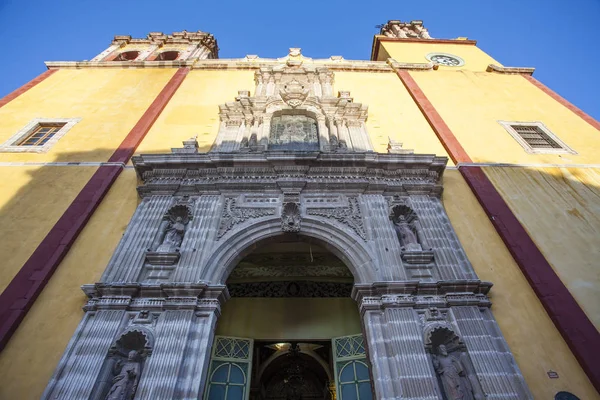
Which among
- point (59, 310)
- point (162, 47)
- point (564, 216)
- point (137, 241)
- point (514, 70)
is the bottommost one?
point (59, 310)

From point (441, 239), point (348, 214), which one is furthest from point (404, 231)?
point (348, 214)

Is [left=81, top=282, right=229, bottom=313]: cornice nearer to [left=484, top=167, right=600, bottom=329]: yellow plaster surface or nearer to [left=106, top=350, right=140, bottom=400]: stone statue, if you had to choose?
[left=106, top=350, right=140, bottom=400]: stone statue

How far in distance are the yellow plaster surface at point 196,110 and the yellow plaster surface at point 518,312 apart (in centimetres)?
706

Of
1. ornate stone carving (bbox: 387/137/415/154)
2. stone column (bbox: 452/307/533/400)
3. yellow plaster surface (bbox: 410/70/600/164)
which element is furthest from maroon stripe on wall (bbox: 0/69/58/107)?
stone column (bbox: 452/307/533/400)

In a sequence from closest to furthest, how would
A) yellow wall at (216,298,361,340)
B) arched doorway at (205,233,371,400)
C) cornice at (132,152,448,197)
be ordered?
arched doorway at (205,233,371,400) < cornice at (132,152,448,197) < yellow wall at (216,298,361,340)

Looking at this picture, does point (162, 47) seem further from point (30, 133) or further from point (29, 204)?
point (29, 204)

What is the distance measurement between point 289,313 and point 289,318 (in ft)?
0.48

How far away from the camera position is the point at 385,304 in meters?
6.00

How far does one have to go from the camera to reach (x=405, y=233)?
24.1 feet

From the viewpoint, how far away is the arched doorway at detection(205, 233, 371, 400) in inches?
312

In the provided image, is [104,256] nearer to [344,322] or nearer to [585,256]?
[344,322]

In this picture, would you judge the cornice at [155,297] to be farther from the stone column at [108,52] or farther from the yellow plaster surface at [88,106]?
the stone column at [108,52]

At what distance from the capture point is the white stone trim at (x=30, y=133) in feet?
31.9

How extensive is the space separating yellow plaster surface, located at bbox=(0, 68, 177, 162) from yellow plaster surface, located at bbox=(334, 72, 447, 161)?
722 cm
